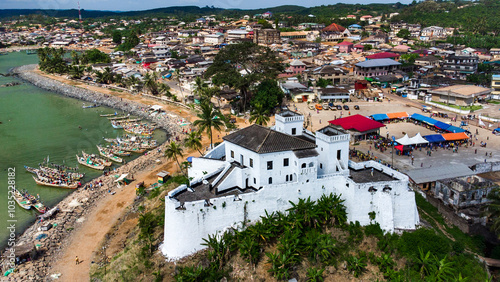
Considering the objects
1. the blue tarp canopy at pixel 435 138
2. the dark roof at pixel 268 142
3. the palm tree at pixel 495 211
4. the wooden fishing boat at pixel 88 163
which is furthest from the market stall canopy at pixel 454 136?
the wooden fishing boat at pixel 88 163

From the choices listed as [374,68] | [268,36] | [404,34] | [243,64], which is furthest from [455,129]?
[404,34]

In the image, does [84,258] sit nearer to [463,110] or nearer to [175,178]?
[175,178]

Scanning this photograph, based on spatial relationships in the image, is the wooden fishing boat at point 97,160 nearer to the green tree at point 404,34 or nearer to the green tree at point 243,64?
the green tree at point 243,64

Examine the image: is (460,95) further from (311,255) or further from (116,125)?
(116,125)

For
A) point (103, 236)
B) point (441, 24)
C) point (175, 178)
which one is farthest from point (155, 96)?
point (441, 24)

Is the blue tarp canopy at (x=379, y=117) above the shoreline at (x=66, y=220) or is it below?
above

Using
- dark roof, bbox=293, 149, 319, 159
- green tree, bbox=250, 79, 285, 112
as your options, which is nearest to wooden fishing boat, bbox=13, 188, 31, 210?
dark roof, bbox=293, 149, 319, 159

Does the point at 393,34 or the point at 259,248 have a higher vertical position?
the point at 393,34
